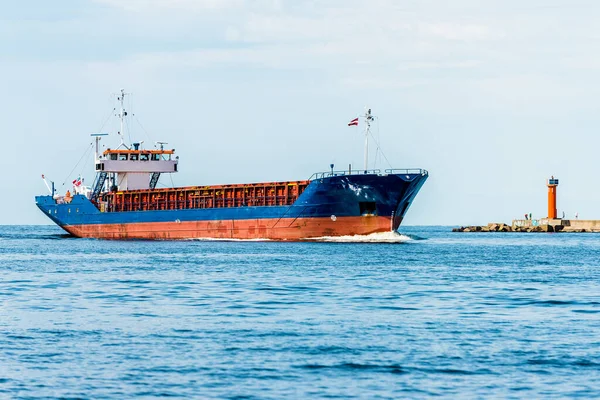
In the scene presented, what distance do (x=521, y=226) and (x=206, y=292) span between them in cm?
10071

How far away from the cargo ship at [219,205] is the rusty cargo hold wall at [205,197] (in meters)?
0.07

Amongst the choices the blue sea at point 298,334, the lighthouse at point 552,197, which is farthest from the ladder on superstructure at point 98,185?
the lighthouse at point 552,197

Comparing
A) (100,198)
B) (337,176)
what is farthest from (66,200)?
(337,176)

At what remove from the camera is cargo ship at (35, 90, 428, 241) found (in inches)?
2206

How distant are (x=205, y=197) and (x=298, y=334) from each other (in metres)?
48.0

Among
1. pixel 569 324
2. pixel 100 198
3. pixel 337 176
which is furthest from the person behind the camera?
pixel 100 198

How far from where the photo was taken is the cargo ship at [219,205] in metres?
56.0

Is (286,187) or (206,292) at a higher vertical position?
(286,187)

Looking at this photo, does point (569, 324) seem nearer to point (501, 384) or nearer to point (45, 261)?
point (501, 384)

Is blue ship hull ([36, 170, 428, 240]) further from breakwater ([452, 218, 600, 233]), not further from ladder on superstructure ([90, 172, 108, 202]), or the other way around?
breakwater ([452, 218, 600, 233])

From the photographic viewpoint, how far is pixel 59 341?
18.6 metres

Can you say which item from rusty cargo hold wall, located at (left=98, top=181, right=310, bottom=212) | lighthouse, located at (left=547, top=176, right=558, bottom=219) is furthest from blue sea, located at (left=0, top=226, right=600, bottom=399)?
lighthouse, located at (left=547, top=176, right=558, bottom=219)

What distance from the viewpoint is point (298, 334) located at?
19.5 m

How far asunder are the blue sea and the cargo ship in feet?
62.4
